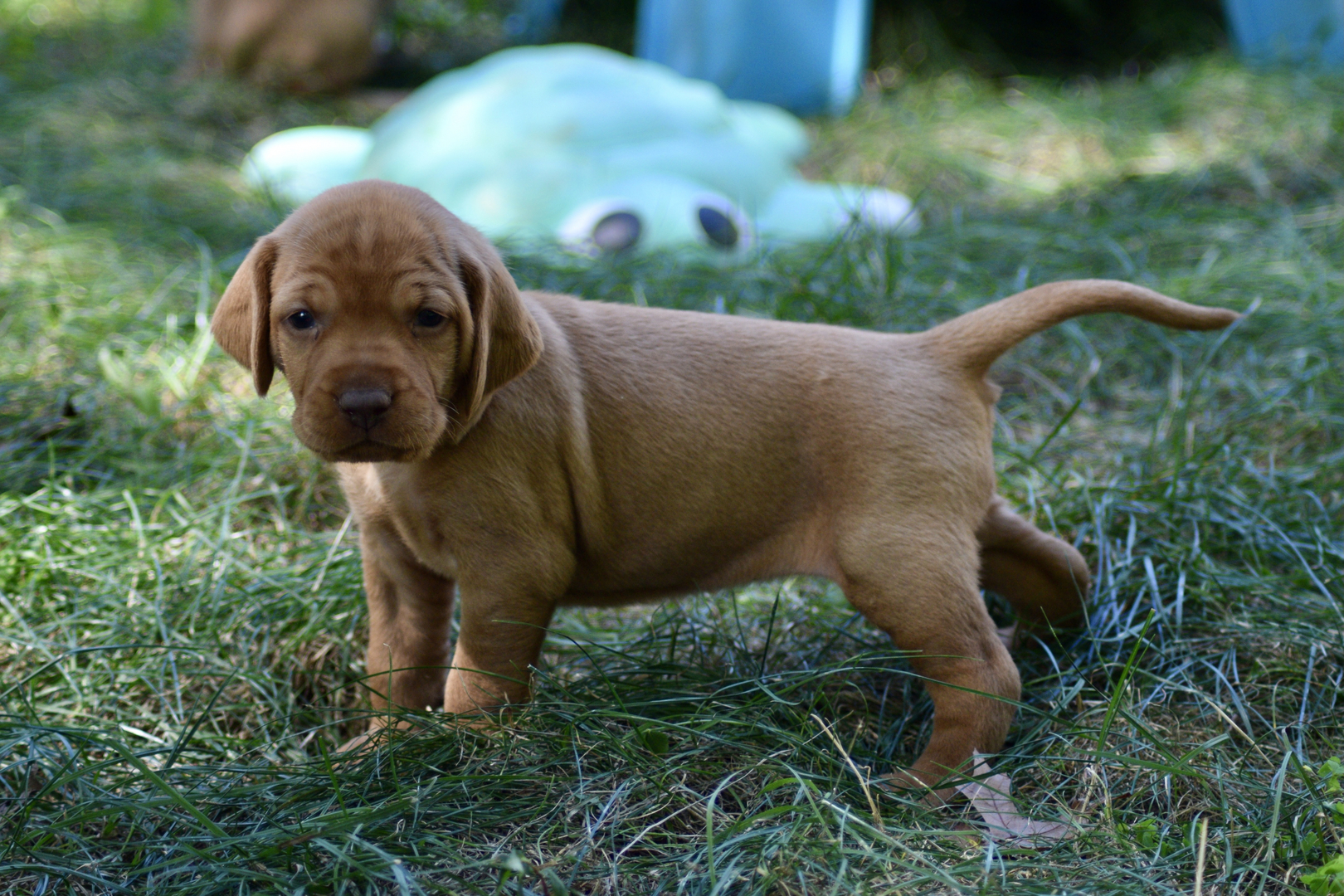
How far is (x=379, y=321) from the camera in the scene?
8.13ft

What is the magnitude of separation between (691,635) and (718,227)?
3.43 metres

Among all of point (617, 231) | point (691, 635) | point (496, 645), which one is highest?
point (617, 231)

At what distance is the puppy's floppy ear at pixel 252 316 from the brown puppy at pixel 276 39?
8.08m

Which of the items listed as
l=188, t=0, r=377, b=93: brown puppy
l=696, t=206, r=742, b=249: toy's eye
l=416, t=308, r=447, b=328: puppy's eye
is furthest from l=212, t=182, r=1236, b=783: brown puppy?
l=188, t=0, r=377, b=93: brown puppy

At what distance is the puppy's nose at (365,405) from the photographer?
2373 mm

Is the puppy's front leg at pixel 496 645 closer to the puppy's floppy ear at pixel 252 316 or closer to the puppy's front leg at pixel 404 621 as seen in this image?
the puppy's front leg at pixel 404 621

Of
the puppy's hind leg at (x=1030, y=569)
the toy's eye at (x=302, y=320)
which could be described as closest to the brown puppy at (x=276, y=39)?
the toy's eye at (x=302, y=320)

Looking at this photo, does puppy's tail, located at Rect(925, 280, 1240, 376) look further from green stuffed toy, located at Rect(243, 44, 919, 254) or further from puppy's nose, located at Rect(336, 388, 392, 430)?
green stuffed toy, located at Rect(243, 44, 919, 254)

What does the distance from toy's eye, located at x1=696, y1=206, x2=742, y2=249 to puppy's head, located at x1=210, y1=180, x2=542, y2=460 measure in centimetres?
374

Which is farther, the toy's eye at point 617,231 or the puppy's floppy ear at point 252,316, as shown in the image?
the toy's eye at point 617,231

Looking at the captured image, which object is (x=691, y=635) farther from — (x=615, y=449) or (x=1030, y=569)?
(x=1030, y=569)

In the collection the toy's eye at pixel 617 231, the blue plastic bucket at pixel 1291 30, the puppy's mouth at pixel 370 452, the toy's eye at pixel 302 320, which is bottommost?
the toy's eye at pixel 617 231

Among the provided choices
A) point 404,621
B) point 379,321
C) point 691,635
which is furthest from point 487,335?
point 691,635

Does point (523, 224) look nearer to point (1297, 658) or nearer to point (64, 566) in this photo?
point (64, 566)
